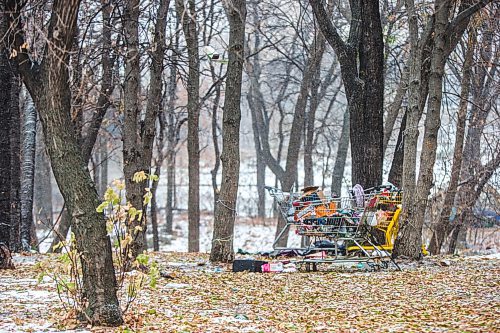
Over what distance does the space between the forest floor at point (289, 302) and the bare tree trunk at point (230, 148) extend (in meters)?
0.55

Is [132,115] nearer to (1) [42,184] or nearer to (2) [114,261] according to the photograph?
(2) [114,261]

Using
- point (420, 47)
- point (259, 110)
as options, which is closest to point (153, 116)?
point (420, 47)

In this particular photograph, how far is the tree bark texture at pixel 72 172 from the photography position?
640 centimetres

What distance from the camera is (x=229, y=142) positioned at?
463 inches

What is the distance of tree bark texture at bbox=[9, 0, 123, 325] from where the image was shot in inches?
252

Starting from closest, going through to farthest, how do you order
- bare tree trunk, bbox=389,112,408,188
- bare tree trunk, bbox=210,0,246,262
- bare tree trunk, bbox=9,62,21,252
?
bare tree trunk, bbox=210,0,246,262 < bare tree trunk, bbox=9,62,21,252 < bare tree trunk, bbox=389,112,408,188

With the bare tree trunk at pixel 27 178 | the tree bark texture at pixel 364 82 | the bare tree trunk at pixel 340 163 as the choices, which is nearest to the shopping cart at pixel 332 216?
the tree bark texture at pixel 364 82

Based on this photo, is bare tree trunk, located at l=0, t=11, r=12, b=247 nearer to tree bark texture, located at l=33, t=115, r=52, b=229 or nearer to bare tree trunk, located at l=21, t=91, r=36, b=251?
bare tree trunk, located at l=21, t=91, r=36, b=251

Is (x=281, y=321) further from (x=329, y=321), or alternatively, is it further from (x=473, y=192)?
(x=473, y=192)

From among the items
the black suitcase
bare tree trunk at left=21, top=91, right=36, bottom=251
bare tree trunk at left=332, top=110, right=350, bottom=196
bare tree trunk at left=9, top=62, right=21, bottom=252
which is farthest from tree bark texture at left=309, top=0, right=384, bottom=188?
bare tree trunk at left=332, top=110, right=350, bottom=196

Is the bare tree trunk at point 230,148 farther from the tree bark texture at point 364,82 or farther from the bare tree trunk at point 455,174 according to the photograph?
the bare tree trunk at point 455,174

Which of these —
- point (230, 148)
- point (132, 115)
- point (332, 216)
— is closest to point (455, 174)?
point (230, 148)

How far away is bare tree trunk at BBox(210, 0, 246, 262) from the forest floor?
55 centimetres

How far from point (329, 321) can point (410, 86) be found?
6624 millimetres
